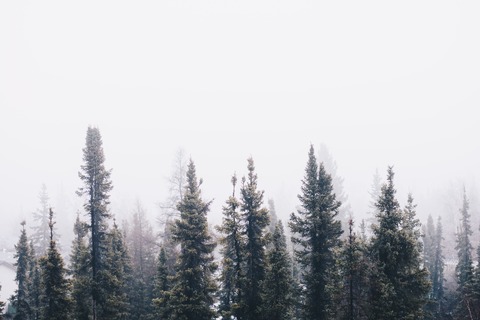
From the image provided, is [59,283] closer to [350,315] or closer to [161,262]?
[161,262]

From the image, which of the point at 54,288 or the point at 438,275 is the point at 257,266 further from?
the point at 438,275

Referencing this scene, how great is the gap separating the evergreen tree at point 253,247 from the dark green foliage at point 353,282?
21.0 feet

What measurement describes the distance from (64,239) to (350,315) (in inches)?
4270

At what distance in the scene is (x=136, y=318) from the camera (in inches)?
1490

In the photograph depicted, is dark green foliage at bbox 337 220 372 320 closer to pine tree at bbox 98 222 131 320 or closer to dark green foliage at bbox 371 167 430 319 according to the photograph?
dark green foliage at bbox 371 167 430 319

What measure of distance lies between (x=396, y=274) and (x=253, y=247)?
10522 mm

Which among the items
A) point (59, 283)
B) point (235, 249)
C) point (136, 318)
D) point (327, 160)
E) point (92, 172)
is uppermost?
point (327, 160)

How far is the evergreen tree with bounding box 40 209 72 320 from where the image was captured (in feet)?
89.8

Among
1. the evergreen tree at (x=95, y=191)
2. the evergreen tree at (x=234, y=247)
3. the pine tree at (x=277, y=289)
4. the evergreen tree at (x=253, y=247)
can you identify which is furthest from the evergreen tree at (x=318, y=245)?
the evergreen tree at (x=95, y=191)

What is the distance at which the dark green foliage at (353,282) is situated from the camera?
23.4 m

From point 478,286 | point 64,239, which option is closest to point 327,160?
point 478,286

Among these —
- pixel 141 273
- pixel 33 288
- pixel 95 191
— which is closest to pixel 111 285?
pixel 95 191

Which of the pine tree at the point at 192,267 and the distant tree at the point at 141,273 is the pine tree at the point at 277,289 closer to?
the pine tree at the point at 192,267

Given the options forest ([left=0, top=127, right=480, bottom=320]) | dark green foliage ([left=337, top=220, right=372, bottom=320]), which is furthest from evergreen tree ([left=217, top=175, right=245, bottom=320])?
dark green foliage ([left=337, top=220, right=372, bottom=320])
